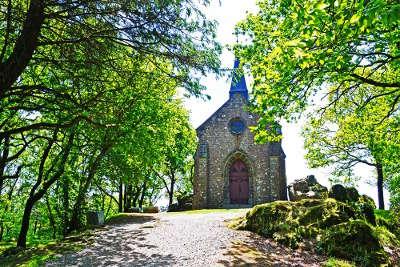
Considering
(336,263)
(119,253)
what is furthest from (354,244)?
(119,253)

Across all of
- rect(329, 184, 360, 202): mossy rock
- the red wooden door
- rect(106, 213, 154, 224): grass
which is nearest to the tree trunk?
rect(106, 213, 154, 224): grass

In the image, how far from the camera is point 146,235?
12.3 metres

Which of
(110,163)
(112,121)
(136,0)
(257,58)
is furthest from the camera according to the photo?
(110,163)

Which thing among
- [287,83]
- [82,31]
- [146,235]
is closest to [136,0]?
[82,31]

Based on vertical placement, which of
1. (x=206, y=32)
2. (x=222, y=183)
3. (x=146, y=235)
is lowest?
(x=146, y=235)

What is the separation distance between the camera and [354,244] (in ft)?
30.6

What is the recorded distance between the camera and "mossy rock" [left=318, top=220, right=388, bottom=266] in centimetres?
880

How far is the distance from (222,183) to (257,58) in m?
15.5

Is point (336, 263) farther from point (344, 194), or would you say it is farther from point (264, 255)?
point (344, 194)

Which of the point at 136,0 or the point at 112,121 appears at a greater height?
the point at 136,0

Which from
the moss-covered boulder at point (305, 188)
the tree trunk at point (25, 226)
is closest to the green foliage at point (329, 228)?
the moss-covered boulder at point (305, 188)

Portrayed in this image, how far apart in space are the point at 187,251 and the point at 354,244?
4610mm

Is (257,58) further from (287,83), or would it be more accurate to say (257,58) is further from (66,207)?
(66,207)

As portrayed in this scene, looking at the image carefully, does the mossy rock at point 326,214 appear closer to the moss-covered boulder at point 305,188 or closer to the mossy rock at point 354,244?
the mossy rock at point 354,244
